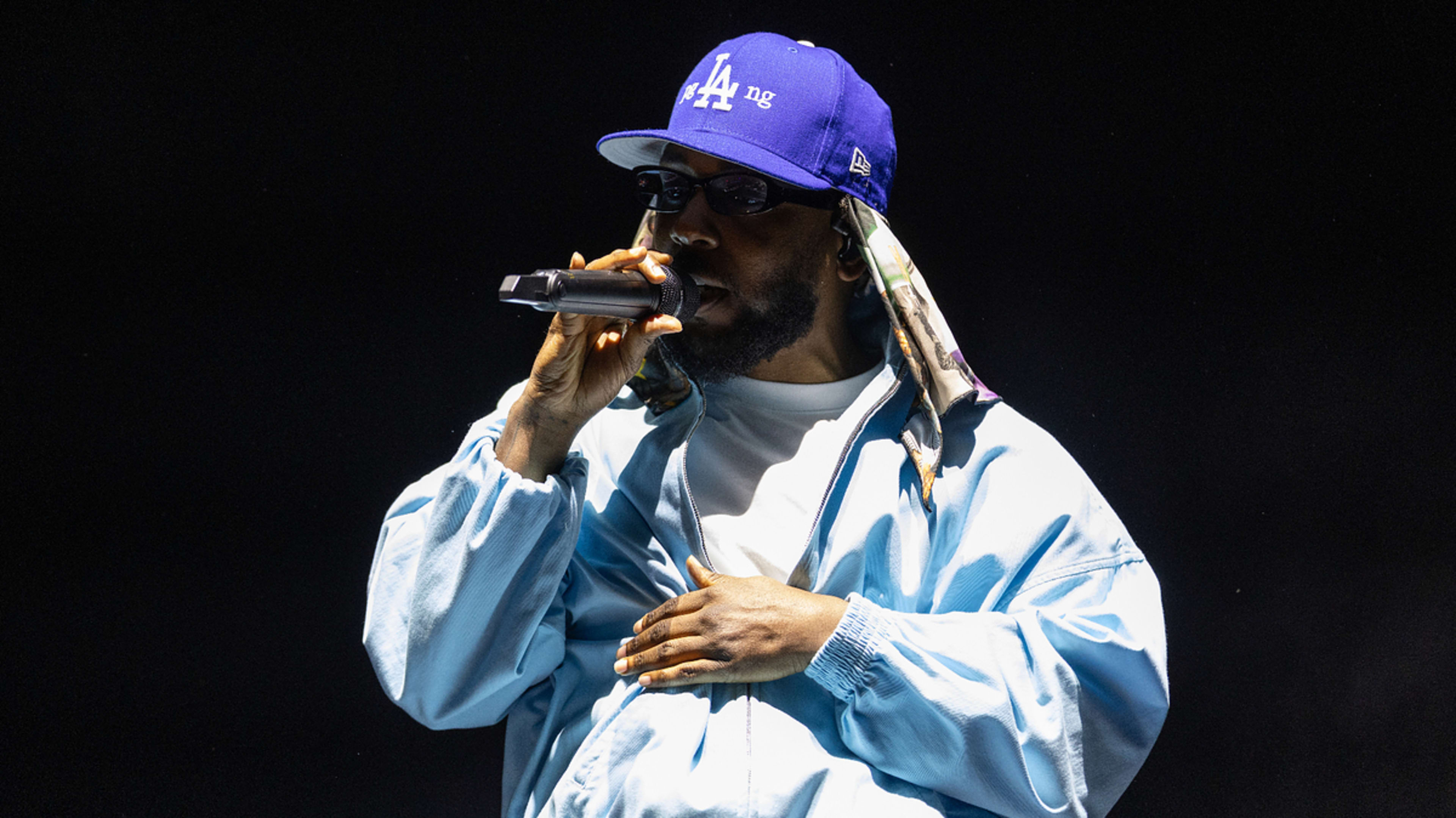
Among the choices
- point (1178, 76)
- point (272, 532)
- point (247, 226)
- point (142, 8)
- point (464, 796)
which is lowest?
point (464, 796)

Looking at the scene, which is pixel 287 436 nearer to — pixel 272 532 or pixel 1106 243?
pixel 272 532

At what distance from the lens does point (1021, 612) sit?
5.10ft

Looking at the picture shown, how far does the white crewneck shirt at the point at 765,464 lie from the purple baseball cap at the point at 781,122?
32 cm

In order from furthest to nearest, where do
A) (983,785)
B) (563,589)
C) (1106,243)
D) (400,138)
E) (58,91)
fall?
1. (1106,243)
2. (400,138)
3. (58,91)
4. (563,589)
5. (983,785)

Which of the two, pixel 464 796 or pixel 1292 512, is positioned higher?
pixel 1292 512

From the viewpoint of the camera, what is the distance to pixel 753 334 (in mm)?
1720

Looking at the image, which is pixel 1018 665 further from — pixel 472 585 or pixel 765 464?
pixel 472 585

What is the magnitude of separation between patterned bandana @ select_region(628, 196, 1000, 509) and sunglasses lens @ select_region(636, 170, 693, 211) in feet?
0.21

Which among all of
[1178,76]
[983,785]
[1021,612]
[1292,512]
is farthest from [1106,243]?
[983,785]

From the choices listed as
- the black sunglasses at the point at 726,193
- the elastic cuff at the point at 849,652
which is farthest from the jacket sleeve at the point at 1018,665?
the black sunglasses at the point at 726,193

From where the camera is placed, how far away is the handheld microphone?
1.26 metres

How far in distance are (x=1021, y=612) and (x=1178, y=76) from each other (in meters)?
1.40

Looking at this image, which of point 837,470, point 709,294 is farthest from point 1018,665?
point 709,294

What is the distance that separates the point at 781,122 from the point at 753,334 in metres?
0.31
